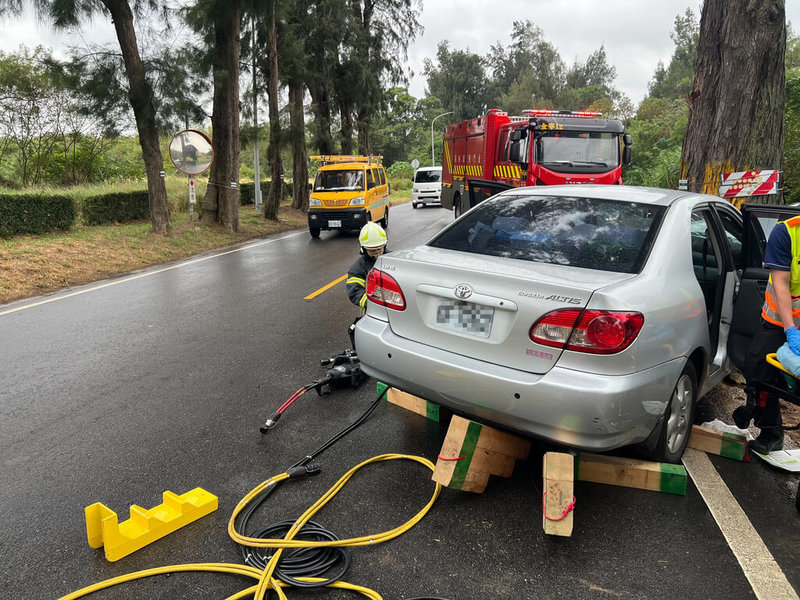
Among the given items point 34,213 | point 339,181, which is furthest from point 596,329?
point 339,181

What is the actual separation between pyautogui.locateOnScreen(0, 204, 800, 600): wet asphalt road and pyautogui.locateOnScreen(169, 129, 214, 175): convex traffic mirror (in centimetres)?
865

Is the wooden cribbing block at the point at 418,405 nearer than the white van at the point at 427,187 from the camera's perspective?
Yes

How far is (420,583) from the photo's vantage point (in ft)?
8.64

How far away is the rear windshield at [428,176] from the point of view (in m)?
31.2

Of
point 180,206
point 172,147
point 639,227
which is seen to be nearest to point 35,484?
point 639,227

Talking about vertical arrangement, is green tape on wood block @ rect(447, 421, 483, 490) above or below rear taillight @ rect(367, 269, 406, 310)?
below

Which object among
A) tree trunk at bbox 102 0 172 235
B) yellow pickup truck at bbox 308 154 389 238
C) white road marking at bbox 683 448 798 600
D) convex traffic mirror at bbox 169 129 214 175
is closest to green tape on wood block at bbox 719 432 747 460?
white road marking at bbox 683 448 798 600

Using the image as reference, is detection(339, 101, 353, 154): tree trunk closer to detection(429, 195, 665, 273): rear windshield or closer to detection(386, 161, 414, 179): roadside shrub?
detection(386, 161, 414, 179): roadside shrub

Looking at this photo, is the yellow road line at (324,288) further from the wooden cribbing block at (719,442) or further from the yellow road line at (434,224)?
the yellow road line at (434,224)

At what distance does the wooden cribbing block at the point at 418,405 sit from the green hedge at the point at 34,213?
38.5 feet

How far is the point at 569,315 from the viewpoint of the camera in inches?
116

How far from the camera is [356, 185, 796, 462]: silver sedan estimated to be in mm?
2928

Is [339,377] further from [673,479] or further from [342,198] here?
[342,198]

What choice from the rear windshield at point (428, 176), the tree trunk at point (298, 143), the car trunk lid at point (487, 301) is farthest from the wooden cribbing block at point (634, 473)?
the rear windshield at point (428, 176)
